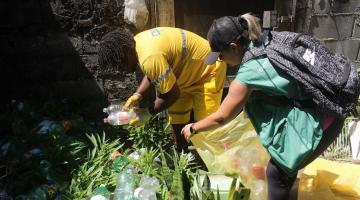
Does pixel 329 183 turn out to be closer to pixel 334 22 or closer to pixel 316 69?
pixel 316 69

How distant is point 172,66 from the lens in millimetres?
3150

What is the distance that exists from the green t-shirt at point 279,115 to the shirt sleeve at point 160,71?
2.39 feet

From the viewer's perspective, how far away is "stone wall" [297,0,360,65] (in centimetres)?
439

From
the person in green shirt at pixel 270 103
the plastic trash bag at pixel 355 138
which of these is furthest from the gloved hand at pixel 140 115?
the plastic trash bag at pixel 355 138

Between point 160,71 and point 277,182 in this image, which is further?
point 160,71

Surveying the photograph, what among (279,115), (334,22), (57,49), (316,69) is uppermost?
(334,22)

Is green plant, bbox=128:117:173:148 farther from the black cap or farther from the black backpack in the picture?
the black backpack

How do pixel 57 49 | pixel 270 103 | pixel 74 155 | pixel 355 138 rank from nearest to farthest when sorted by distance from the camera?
pixel 270 103 → pixel 74 155 → pixel 355 138 → pixel 57 49

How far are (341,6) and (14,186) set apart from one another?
401 cm

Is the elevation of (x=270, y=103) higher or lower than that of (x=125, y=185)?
Answer: higher

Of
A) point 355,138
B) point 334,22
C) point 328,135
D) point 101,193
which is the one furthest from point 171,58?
point 334,22

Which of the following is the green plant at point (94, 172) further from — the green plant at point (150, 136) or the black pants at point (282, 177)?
the black pants at point (282, 177)

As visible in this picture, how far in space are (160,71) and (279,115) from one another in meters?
1.01

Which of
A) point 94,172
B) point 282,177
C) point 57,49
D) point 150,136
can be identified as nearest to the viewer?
point 282,177
